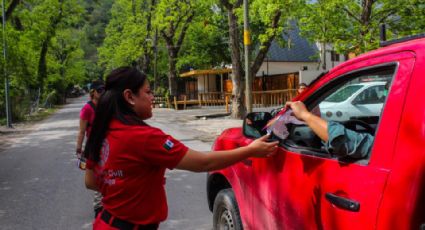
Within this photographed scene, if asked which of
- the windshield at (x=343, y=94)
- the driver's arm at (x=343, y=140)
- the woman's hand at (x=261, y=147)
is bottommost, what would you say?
the woman's hand at (x=261, y=147)

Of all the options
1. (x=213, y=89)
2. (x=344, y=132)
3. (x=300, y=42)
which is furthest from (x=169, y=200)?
(x=300, y=42)

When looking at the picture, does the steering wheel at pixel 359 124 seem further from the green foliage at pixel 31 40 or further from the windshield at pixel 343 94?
the green foliage at pixel 31 40

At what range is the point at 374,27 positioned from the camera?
14.1 m

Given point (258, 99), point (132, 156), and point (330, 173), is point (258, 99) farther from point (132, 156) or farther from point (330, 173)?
point (132, 156)

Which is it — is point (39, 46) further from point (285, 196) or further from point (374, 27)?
point (285, 196)

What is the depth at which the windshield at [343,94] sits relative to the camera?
287cm

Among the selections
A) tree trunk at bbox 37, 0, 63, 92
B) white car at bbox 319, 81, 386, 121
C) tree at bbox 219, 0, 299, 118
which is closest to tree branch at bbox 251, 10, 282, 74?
tree at bbox 219, 0, 299, 118

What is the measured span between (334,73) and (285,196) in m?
0.80

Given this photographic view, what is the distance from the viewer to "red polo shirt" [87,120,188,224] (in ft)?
6.92

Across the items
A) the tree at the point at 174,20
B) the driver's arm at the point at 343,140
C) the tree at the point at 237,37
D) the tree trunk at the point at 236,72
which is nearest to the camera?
the driver's arm at the point at 343,140

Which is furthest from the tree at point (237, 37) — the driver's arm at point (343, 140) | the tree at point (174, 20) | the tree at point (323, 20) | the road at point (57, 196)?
the driver's arm at point (343, 140)

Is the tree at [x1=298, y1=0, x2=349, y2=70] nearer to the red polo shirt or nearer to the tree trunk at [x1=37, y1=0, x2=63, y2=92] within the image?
the red polo shirt

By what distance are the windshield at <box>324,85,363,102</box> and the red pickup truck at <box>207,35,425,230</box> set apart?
0.01m

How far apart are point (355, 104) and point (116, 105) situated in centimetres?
203
